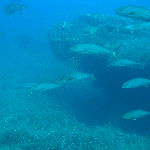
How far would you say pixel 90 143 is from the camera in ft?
24.5

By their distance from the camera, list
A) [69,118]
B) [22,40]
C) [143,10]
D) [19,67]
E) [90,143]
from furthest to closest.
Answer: [22,40] → [19,67] → [69,118] → [90,143] → [143,10]

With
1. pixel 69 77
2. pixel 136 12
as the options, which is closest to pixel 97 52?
pixel 69 77

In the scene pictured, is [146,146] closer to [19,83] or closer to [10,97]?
[10,97]

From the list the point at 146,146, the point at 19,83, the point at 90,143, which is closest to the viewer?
the point at 90,143

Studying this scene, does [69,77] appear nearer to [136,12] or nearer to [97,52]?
[97,52]

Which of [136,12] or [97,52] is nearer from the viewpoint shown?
[136,12]

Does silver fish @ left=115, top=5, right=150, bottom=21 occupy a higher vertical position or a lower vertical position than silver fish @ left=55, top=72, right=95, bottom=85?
higher

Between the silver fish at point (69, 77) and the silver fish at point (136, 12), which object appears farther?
the silver fish at point (69, 77)

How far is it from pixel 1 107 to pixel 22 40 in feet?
109

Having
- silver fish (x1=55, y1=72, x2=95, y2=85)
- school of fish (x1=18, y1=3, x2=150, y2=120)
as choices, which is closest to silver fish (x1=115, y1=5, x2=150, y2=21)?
school of fish (x1=18, y1=3, x2=150, y2=120)

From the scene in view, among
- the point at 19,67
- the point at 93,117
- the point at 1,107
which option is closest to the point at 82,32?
the point at 93,117

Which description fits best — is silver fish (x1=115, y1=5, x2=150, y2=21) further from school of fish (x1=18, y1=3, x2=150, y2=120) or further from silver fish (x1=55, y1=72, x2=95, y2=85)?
silver fish (x1=55, y1=72, x2=95, y2=85)

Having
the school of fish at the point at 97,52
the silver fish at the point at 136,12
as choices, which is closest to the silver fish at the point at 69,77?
the school of fish at the point at 97,52

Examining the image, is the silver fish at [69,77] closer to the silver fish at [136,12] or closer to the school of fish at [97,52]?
the school of fish at [97,52]
